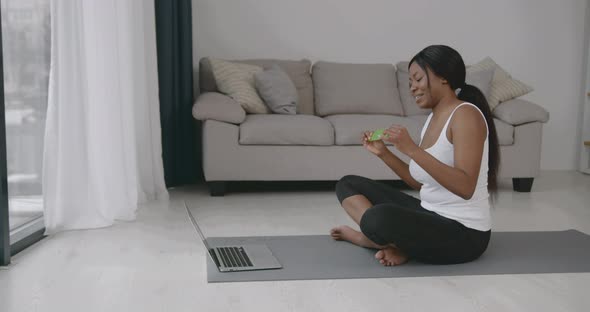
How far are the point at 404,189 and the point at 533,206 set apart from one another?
897 mm

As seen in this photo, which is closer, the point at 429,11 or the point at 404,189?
the point at 404,189

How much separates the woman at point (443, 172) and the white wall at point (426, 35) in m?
2.82

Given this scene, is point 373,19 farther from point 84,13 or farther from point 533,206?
point 84,13

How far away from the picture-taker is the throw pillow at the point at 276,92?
4480 millimetres

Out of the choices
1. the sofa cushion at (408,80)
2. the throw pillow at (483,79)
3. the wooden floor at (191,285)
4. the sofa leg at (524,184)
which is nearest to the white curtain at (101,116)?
the wooden floor at (191,285)

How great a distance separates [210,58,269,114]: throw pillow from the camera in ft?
14.4

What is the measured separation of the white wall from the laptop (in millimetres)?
2705

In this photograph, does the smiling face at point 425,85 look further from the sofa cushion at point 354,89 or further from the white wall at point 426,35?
the white wall at point 426,35

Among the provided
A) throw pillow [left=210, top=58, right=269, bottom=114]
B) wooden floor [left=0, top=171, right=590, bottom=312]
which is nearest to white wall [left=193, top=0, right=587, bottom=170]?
throw pillow [left=210, top=58, right=269, bottom=114]

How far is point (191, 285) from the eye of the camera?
2.25 m

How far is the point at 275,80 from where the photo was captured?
14.8 ft

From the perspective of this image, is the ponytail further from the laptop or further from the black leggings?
the laptop

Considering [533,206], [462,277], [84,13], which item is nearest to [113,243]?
[84,13]

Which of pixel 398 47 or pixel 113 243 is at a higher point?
pixel 398 47
